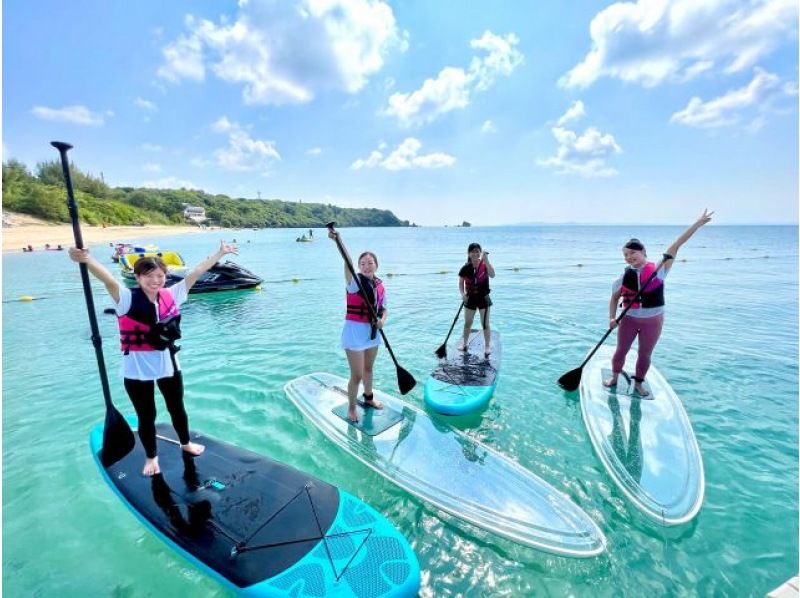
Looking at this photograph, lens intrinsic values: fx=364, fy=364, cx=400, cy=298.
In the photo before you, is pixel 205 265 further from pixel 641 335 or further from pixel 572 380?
pixel 641 335

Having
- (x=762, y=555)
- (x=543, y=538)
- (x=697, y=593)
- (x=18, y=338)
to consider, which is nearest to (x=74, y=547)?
(x=543, y=538)

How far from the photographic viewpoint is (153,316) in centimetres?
341

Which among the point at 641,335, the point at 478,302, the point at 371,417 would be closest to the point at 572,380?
the point at 641,335

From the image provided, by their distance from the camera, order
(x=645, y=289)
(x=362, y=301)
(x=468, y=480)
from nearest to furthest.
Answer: (x=468, y=480)
(x=362, y=301)
(x=645, y=289)

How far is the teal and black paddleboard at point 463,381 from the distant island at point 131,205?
8.47 metres

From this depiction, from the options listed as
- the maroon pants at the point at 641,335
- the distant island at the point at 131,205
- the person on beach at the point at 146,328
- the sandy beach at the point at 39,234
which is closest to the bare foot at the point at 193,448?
the person on beach at the point at 146,328

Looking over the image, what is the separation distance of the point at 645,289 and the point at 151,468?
22.0ft

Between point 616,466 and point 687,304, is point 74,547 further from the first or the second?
point 687,304

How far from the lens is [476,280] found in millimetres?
7234

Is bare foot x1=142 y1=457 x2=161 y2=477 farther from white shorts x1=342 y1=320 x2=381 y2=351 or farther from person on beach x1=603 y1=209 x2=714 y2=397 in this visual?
person on beach x1=603 y1=209 x2=714 y2=397

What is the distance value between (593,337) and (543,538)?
7.63m

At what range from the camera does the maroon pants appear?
554 cm

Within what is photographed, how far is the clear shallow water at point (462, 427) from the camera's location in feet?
11.2

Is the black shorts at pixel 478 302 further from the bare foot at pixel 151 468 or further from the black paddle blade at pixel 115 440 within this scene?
the black paddle blade at pixel 115 440
